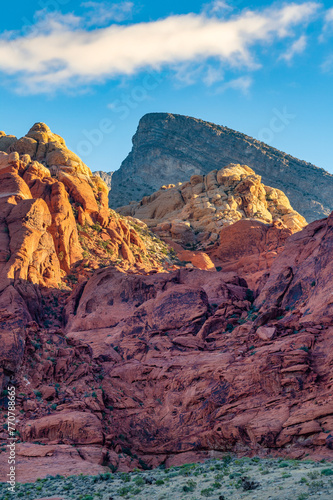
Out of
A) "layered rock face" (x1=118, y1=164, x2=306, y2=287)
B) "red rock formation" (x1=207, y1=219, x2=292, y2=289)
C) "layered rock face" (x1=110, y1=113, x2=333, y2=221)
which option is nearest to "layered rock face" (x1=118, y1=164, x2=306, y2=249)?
"layered rock face" (x1=118, y1=164, x2=306, y2=287)

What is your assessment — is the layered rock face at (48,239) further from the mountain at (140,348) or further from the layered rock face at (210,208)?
the layered rock face at (210,208)

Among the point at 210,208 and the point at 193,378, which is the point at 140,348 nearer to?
the point at 193,378

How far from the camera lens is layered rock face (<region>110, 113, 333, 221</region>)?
461 ft

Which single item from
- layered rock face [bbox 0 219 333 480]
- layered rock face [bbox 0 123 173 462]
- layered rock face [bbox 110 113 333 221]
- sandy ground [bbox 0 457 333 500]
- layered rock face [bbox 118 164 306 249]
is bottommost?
sandy ground [bbox 0 457 333 500]

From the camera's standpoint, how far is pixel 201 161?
15038 cm

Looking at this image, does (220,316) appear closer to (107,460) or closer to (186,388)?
(186,388)

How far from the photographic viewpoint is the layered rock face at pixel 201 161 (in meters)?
141

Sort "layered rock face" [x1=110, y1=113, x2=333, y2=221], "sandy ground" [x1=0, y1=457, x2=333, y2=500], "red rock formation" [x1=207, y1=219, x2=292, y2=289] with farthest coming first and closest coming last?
"layered rock face" [x1=110, y1=113, x2=333, y2=221], "red rock formation" [x1=207, y1=219, x2=292, y2=289], "sandy ground" [x1=0, y1=457, x2=333, y2=500]

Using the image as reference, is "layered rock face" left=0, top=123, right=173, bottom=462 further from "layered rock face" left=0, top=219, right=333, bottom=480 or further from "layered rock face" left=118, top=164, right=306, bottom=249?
"layered rock face" left=118, top=164, right=306, bottom=249

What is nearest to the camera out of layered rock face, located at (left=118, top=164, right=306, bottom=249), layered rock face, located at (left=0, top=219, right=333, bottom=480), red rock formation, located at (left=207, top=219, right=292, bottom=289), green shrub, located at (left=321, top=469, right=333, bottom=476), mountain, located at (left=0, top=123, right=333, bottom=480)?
green shrub, located at (left=321, top=469, right=333, bottom=476)

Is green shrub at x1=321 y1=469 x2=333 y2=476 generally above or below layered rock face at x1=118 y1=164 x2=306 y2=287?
below

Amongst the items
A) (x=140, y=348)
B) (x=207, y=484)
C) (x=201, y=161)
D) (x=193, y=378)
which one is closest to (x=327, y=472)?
(x=207, y=484)

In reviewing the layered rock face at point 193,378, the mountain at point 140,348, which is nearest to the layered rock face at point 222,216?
the mountain at point 140,348

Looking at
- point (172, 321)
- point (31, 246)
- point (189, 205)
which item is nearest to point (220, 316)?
point (172, 321)
